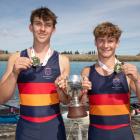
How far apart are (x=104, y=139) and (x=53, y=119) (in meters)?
0.85

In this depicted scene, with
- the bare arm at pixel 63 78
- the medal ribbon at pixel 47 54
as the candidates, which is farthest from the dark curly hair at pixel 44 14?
the bare arm at pixel 63 78

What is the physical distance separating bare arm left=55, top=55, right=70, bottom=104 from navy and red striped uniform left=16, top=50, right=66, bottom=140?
163 mm

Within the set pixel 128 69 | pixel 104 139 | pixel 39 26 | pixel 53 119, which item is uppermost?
pixel 39 26

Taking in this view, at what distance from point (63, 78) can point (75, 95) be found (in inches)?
17.0

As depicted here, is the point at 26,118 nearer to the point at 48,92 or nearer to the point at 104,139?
the point at 48,92

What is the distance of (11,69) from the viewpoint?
5.39 meters

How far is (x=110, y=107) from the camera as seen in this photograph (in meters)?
5.35

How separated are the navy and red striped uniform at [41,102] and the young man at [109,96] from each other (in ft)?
1.92

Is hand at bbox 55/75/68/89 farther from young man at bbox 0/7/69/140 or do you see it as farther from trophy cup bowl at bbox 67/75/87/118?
young man at bbox 0/7/69/140

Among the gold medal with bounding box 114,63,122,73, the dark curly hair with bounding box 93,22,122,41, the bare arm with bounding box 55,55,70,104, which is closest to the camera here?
the bare arm with bounding box 55,55,70,104

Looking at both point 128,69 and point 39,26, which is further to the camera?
point 39,26

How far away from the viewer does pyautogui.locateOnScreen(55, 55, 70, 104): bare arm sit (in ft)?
16.0

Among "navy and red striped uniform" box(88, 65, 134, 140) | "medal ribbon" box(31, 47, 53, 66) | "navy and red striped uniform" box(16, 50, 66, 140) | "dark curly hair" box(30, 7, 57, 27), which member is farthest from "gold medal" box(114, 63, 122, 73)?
"dark curly hair" box(30, 7, 57, 27)

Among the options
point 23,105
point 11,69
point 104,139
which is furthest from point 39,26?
point 104,139
